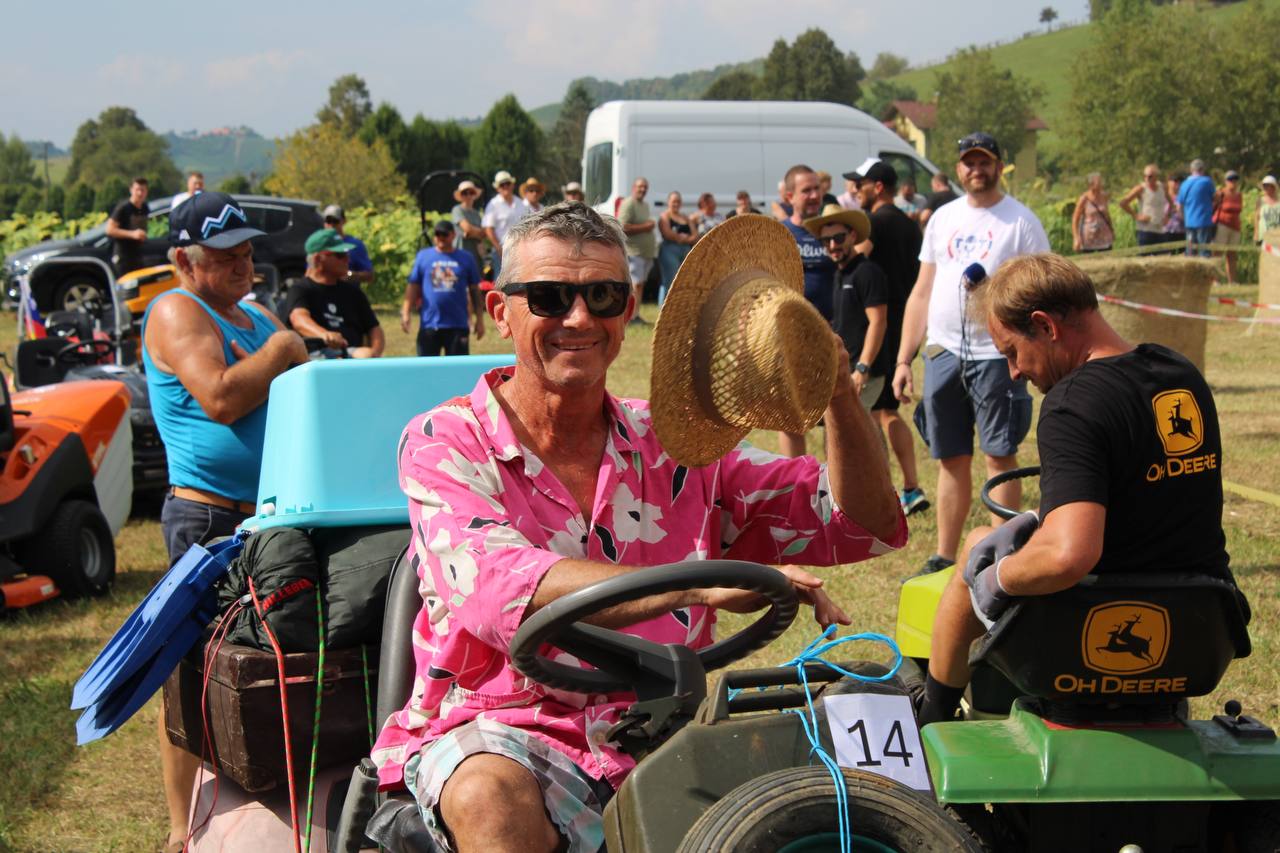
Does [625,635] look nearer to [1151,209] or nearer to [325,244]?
[325,244]

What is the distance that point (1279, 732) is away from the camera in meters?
4.39

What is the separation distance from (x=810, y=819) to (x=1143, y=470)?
149 centimetres

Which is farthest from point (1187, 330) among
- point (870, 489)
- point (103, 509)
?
point (870, 489)

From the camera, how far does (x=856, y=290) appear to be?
24.3ft

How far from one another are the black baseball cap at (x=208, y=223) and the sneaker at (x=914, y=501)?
14.8ft

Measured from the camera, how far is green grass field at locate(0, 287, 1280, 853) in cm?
433

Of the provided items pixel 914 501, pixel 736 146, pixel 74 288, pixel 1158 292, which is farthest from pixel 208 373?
pixel 74 288

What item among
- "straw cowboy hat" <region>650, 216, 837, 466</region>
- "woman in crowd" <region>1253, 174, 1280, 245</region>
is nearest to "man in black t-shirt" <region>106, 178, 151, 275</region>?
"straw cowboy hat" <region>650, 216, 837, 466</region>

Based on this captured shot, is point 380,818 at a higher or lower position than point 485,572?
lower

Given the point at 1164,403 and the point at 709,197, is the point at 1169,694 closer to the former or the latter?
the point at 1164,403

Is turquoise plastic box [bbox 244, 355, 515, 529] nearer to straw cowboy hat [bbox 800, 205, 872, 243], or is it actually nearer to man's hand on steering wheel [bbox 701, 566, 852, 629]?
man's hand on steering wheel [bbox 701, 566, 852, 629]

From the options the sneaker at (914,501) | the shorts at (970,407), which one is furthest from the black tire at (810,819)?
the sneaker at (914,501)

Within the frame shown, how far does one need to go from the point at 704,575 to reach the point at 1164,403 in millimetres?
1511

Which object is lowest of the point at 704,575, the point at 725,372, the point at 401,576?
the point at 401,576
